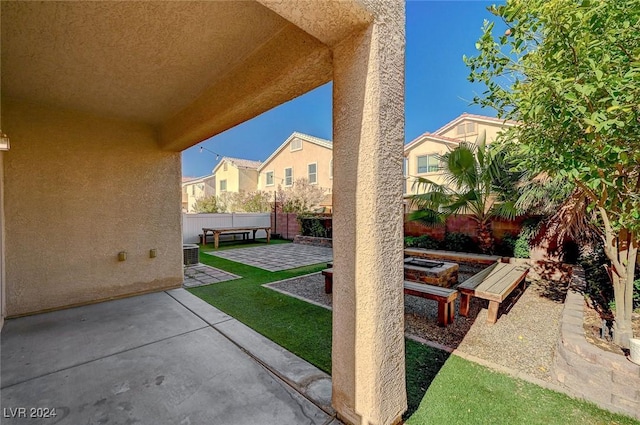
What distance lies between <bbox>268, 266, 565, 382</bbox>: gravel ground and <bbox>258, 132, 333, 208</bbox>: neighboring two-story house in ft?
36.9

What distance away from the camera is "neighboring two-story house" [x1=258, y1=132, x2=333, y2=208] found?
57.8ft

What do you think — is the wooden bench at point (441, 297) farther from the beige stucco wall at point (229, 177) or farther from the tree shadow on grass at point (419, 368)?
the beige stucco wall at point (229, 177)

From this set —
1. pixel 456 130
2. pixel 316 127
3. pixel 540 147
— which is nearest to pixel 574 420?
pixel 540 147

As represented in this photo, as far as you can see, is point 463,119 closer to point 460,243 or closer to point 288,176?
point 288,176

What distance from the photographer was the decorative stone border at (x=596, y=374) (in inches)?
81.1

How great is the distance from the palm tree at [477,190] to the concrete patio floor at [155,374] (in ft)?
17.9

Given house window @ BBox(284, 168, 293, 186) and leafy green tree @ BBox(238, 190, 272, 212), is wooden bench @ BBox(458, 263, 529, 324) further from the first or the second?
house window @ BBox(284, 168, 293, 186)

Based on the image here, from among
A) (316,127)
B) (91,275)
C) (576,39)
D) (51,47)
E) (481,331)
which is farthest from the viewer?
(316,127)

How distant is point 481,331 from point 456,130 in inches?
639

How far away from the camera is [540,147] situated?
2.27 m

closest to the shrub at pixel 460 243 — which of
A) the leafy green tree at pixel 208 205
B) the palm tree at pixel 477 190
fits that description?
the palm tree at pixel 477 190

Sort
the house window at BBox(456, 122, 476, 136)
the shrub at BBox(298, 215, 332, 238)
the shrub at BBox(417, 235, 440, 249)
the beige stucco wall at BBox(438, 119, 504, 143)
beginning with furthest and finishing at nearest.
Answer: the house window at BBox(456, 122, 476, 136) < the beige stucco wall at BBox(438, 119, 504, 143) < the shrub at BBox(298, 215, 332, 238) < the shrub at BBox(417, 235, 440, 249)

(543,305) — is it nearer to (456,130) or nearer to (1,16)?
(1,16)

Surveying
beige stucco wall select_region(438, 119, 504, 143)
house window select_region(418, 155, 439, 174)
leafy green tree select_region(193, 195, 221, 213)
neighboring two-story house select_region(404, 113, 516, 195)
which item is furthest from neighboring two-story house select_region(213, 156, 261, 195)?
beige stucco wall select_region(438, 119, 504, 143)
